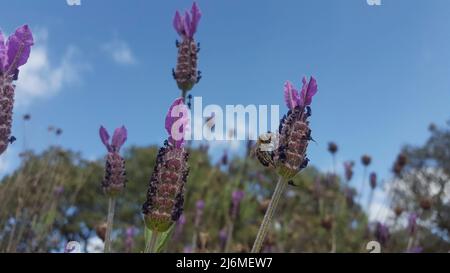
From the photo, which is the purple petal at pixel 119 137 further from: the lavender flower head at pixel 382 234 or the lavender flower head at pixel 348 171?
the lavender flower head at pixel 348 171

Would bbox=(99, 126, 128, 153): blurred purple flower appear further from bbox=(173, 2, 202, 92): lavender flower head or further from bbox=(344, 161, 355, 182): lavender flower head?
bbox=(344, 161, 355, 182): lavender flower head

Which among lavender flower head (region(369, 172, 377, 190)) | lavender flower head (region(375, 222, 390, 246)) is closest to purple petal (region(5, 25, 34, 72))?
lavender flower head (region(375, 222, 390, 246))

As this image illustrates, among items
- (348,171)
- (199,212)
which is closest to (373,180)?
(348,171)

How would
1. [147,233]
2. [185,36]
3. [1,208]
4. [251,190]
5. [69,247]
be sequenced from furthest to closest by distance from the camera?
[251,190]
[1,208]
[185,36]
[69,247]
[147,233]

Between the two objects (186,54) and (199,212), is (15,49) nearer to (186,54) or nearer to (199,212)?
(186,54)

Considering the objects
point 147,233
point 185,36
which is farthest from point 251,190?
point 147,233
